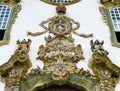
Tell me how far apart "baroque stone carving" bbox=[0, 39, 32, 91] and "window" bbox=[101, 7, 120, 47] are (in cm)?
409

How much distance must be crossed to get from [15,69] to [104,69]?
3.55 metres

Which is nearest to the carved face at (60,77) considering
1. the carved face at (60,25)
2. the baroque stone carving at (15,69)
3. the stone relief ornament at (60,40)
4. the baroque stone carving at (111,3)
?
the stone relief ornament at (60,40)

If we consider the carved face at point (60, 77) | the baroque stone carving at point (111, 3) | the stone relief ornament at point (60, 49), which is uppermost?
the baroque stone carving at point (111, 3)

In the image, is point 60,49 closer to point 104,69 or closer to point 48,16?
point 104,69

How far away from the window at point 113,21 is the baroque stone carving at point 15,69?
13.4ft

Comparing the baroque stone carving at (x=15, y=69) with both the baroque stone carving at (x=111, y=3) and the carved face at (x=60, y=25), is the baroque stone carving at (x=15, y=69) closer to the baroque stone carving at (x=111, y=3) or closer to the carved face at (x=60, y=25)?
the carved face at (x=60, y=25)

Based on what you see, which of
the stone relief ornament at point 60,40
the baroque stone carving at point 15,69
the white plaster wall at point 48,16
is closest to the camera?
the baroque stone carving at point 15,69

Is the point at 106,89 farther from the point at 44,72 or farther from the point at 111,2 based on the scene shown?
the point at 111,2

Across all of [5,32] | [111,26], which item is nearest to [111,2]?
[111,26]

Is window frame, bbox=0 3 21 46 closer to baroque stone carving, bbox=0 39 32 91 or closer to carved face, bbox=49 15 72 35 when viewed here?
baroque stone carving, bbox=0 39 32 91

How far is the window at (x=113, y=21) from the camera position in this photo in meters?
15.7

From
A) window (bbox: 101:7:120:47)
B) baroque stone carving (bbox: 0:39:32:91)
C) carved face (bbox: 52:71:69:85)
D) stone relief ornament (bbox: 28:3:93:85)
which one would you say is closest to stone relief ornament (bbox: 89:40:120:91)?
stone relief ornament (bbox: 28:3:93:85)

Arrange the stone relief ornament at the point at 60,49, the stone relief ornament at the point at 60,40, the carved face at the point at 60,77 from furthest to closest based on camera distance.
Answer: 1. the stone relief ornament at the point at 60,40
2. the stone relief ornament at the point at 60,49
3. the carved face at the point at 60,77

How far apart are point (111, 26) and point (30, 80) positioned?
519 centimetres
